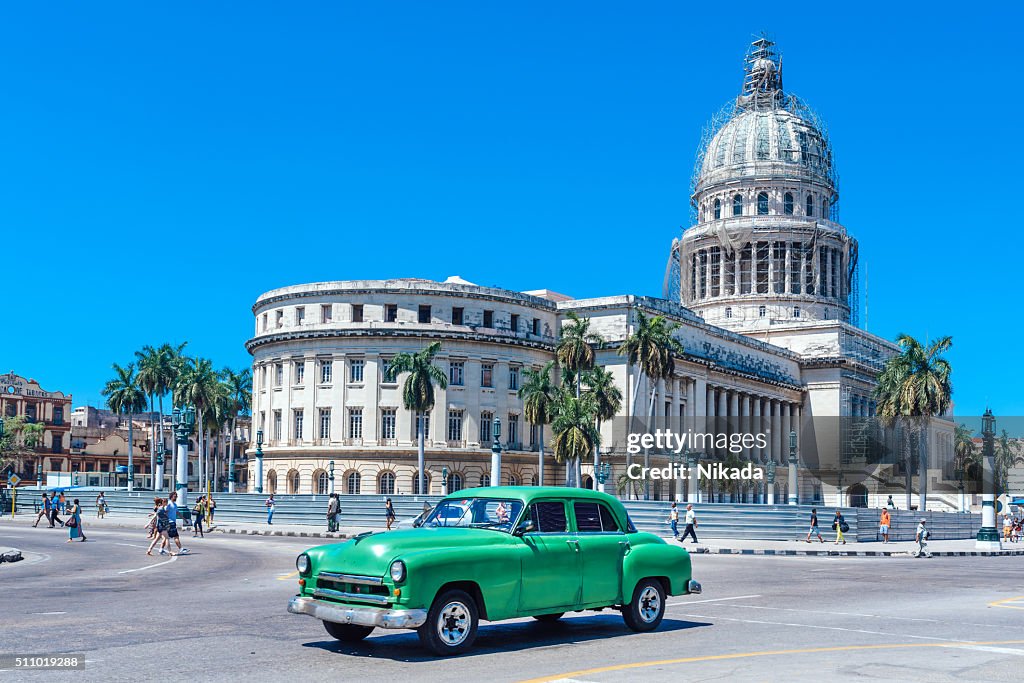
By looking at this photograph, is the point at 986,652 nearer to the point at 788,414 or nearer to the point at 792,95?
the point at 788,414

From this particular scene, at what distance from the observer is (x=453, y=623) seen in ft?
41.2

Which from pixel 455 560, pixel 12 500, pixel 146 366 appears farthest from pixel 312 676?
pixel 146 366

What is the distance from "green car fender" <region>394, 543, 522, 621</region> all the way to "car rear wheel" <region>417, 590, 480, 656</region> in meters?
0.11

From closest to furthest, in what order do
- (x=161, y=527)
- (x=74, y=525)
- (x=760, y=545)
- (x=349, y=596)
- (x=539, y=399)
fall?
(x=349, y=596), (x=161, y=527), (x=74, y=525), (x=760, y=545), (x=539, y=399)

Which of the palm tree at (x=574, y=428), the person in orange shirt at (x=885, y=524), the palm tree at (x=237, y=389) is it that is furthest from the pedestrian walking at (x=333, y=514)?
the palm tree at (x=237, y=389)

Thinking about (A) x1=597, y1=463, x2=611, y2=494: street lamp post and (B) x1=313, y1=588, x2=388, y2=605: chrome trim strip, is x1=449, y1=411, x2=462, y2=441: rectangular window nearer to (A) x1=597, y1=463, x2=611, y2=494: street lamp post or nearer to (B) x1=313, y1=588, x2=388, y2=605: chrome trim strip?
(A) x1=597, y1=463, x2=611, y2=494: street lamp post

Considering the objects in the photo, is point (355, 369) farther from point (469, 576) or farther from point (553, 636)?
point (469, 576)

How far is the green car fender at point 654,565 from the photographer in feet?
47.5

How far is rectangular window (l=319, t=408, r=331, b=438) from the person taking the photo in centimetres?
8094

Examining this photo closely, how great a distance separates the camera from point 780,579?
25641 mm

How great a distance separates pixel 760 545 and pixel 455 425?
39.9m

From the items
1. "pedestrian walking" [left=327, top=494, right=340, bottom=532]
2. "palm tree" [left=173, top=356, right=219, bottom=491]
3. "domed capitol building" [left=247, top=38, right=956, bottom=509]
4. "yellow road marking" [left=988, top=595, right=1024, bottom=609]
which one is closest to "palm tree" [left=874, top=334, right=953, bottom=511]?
Answer: "domed capitol building" [left=247, top=38, right=956, bottom=509]

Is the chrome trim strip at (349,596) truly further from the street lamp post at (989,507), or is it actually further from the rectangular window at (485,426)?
the rectangular window at (485,426)

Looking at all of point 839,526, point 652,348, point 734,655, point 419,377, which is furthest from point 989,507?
point 734,655
